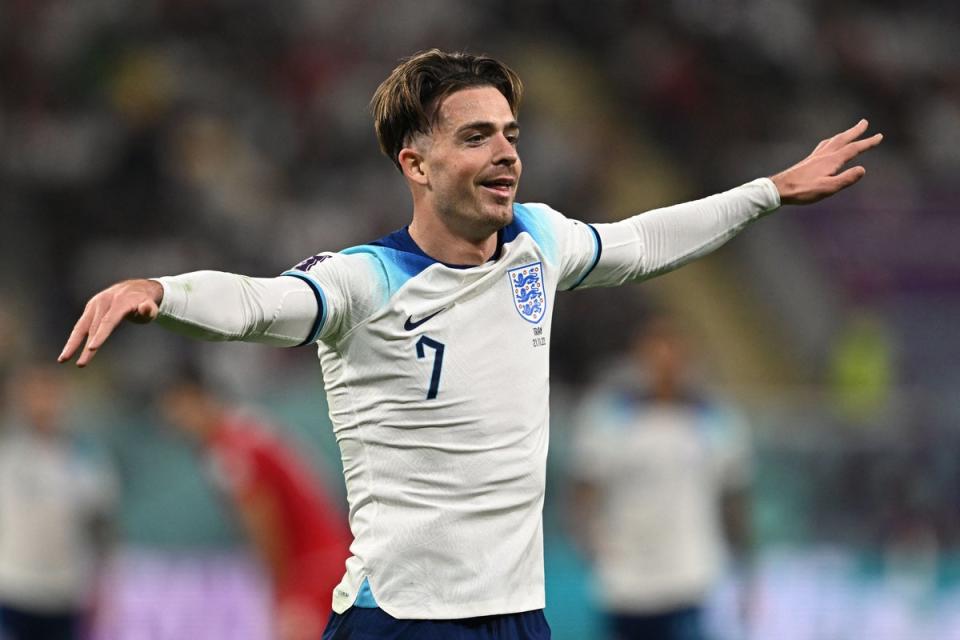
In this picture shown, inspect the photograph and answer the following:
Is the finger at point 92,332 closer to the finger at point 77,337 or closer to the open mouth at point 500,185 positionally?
the finger at point 77,337

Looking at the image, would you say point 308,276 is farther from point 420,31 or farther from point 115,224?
point 420,31

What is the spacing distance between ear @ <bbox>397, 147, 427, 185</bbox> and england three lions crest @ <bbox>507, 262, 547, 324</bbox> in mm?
337

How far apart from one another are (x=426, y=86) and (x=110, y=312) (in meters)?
1.14

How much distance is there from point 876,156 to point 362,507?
11.4 meters

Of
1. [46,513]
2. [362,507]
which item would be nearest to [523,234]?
[362,507]

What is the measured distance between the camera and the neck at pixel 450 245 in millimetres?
3926

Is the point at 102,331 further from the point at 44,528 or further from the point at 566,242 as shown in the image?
the point at 44,528

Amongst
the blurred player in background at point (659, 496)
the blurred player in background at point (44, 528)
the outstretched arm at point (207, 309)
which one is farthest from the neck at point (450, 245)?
the blurred player in background at point (44, 528)

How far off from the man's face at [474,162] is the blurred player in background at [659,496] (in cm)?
429

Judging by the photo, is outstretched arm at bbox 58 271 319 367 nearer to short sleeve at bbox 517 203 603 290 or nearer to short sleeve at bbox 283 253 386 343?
short sleeve at bbox 283 253 386 343

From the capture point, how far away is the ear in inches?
157

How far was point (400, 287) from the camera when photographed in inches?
149

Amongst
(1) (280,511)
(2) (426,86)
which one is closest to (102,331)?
(2) (426,86)

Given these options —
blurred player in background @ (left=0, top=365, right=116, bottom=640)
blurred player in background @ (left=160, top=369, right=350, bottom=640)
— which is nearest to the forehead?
blurred player in background @ (left=160, top=369, right=350, bottom=640)
